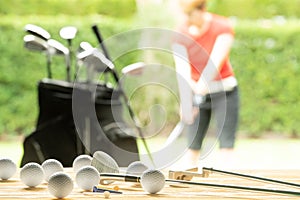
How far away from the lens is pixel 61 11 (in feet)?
27.4

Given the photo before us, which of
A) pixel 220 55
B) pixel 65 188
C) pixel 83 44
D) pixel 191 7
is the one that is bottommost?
pixel 65 188

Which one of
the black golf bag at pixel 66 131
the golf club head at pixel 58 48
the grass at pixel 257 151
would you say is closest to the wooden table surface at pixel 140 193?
the black golf bag at pixel 66 131

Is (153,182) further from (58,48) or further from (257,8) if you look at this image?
(257,8)

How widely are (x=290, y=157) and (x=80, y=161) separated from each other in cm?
592

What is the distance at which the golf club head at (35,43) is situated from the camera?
351 centimetres

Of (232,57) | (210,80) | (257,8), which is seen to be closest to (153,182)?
(210,80)

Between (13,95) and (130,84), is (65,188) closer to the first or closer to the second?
(130,84)

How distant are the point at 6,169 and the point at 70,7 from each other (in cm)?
Answer: 722

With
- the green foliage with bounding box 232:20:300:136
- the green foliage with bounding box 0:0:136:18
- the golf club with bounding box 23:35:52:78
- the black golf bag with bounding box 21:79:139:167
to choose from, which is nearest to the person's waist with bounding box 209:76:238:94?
the black golf bag with bounding box 21:79:139:167

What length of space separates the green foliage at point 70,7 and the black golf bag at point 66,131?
205 inches

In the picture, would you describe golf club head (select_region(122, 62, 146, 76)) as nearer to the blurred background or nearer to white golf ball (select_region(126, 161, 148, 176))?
white golf ball (select_region(126, 161, 148, 176))

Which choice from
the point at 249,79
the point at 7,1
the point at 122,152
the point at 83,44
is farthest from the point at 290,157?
the point at 83,44

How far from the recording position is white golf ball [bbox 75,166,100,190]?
119 centimetres

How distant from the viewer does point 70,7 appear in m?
8.41
